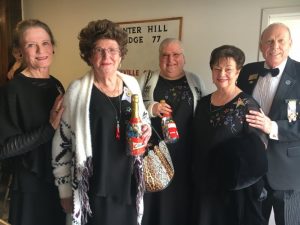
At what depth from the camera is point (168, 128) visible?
1.35m

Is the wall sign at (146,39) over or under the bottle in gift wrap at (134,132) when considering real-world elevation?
over

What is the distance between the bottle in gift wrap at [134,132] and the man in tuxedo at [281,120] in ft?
1.90

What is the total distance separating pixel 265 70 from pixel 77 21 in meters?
1.84

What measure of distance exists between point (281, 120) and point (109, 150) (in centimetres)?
80

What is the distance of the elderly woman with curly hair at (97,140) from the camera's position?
106cm

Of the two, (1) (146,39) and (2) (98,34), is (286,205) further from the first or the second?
(1) (146,39)

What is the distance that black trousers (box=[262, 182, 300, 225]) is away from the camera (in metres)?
1.33

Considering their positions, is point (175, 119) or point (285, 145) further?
point (175, 119)

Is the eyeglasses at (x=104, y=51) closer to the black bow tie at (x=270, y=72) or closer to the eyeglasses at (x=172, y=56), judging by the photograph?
the eyeglasses at (x=172, y=56)

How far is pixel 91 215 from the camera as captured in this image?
110 centimetres

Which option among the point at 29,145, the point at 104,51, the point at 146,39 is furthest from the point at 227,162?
the point at 146,39

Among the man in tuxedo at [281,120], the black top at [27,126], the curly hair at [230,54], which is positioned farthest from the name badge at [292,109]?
the black top at [27,126]

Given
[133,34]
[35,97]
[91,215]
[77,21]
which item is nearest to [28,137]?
[35,97]

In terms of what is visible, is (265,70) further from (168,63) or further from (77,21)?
(77,21)
